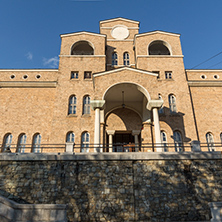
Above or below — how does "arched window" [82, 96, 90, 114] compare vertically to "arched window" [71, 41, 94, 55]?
below

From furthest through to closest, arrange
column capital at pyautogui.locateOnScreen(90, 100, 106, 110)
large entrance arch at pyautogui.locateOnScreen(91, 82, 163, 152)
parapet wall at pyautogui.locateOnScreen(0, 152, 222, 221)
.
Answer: large entrance arch at pyautogui.locateOnScreen(91, 82, 163, 152) → column capital at pyautogui.locateOnScreen(90, 100, 106, 110) → parapet wall at pyautogui.locateOnScreen(0, 152, 222, 221)

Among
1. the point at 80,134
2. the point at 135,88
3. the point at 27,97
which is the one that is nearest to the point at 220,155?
the point at 135,88

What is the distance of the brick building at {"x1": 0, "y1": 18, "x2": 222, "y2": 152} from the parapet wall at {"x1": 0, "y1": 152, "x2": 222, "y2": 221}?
693 centimetres

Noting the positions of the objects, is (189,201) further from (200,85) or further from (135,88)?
(200,85)

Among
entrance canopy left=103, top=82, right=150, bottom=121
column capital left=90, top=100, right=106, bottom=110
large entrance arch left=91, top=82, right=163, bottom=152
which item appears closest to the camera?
column capital left=90, top=100, right=106, bottom=110

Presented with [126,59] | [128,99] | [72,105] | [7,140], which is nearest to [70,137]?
[72,105]

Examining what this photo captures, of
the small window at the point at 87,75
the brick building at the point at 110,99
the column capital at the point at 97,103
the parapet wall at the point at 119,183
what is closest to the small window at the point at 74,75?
the brick building at the point at 110,99

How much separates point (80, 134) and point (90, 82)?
5824 millimetres

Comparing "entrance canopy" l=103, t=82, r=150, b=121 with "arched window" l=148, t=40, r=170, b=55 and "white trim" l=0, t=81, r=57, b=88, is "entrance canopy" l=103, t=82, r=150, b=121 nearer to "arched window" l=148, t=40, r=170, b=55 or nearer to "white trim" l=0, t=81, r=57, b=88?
"white trim" l=0, t=81, r=57, b=88

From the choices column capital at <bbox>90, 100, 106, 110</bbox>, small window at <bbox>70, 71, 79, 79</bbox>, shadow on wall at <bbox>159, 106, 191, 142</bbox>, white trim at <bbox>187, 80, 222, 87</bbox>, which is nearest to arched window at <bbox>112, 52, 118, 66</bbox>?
small window at <bbox>70, 71, 79, 79</bbox>

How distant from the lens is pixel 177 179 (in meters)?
11.5

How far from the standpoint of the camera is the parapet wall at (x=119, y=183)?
10.7 m

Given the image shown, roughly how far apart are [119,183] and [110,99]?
10067 millimetres

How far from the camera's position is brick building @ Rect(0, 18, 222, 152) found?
63.3 feet
